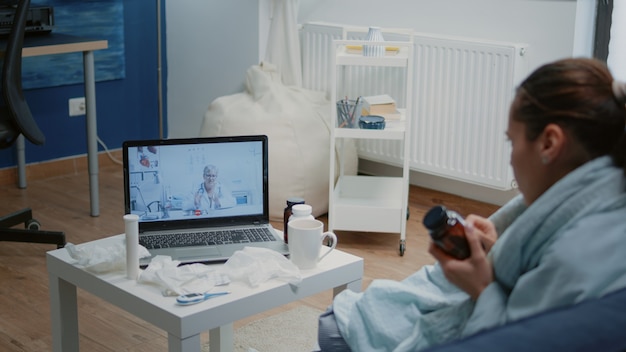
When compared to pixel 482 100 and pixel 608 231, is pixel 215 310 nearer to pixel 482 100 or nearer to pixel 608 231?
pixel 608 231

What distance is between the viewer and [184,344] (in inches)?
67.7

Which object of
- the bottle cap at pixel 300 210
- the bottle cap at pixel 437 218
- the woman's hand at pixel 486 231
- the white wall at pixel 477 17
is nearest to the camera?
the bottle cap at pixel 437 218

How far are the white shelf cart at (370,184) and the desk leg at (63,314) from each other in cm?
152

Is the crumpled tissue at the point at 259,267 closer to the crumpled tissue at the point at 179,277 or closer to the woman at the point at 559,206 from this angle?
the crumpled tissue at the point at 179,277

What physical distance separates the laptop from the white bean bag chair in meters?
1.55

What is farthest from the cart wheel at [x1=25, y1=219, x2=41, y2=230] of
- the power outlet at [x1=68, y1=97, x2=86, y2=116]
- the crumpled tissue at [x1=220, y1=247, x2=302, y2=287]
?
the crumpled tissue at [x1=220, y1=247, x2=302, y2=287]

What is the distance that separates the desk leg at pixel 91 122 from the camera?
3.61 meters

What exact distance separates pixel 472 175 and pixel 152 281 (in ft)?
7.39

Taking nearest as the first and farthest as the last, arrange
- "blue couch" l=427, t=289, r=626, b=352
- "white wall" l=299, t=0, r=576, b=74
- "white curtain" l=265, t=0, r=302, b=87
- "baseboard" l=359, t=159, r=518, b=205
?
"blue couch" l=427, t=289, r=626, b=352 → "white wall" l=299, t=0, r=576, b=74 → "baseboard" l=359, t=159, r=518, b=205 → "white curtain" l=265, t=0, r=302, b=87

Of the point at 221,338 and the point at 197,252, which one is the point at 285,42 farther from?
the point at 197,252

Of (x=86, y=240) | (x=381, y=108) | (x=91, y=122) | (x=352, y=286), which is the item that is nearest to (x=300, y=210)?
(x=352, y=286)

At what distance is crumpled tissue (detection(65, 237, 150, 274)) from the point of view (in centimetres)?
193

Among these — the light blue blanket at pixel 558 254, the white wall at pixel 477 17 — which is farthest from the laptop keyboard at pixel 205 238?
the white wall at pixel 477 17

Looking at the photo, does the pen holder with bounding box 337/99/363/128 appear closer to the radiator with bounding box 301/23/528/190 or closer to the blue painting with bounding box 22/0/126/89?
the radiator with bounding box 301/23/528/190
